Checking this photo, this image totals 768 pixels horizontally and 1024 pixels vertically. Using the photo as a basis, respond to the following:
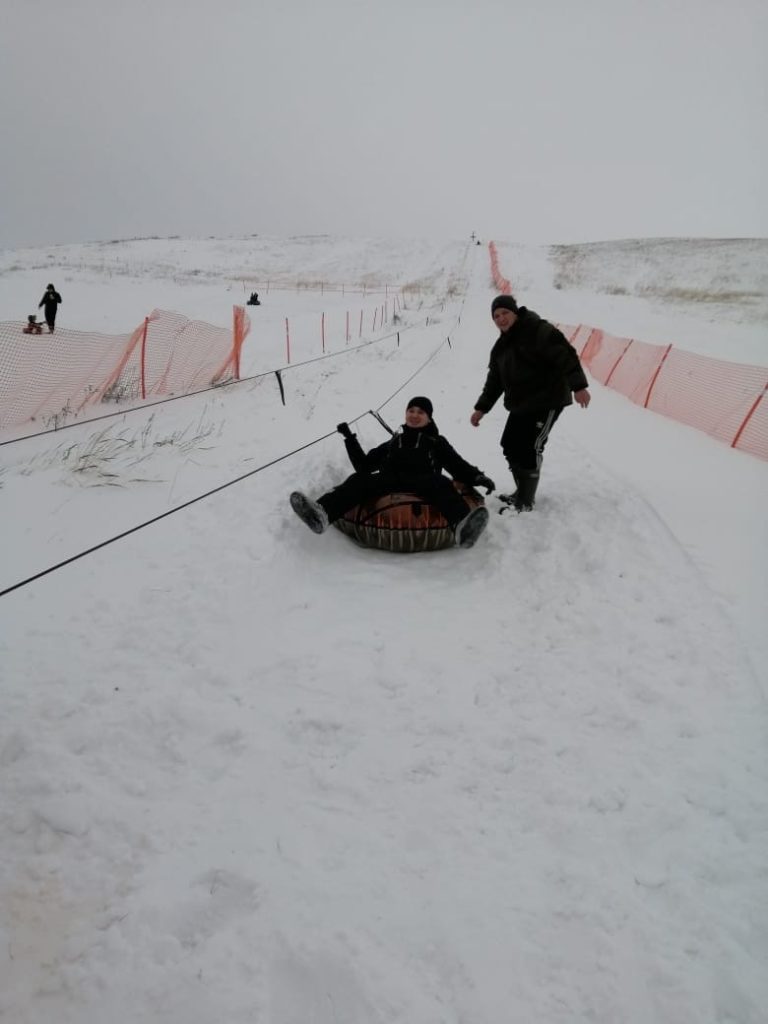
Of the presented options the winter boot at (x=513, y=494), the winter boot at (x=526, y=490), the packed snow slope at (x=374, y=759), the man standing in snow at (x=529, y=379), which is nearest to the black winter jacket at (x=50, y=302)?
the packed snow slope at (x=374, y=759)

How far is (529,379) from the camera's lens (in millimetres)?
4211

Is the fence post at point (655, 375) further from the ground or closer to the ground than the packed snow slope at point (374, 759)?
further from the ground

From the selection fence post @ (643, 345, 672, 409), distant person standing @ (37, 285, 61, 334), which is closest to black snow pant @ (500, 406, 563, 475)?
fence post @ (643, 345, 672, 409)

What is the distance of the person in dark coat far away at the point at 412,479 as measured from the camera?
390 centimetres

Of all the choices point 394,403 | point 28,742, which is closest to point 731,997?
point 28,742

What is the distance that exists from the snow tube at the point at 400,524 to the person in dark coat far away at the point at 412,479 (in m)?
0.07

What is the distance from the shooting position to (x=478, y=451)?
6.50 meters

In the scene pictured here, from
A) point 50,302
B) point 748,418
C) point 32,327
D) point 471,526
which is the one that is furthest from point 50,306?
point 748,418

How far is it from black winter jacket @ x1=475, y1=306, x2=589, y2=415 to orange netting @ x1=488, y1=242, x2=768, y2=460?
3.69 metres

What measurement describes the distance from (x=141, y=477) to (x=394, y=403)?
14.6 feet

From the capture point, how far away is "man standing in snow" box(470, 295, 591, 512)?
4.06 m

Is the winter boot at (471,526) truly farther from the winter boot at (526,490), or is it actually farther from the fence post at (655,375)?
the fence post at (655,375)

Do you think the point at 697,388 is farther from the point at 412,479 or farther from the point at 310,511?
the point at 310,511

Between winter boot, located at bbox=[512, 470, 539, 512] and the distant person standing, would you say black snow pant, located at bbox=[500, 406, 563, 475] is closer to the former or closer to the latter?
winter boot, located at bbox=[512, 470, 539, 512]
